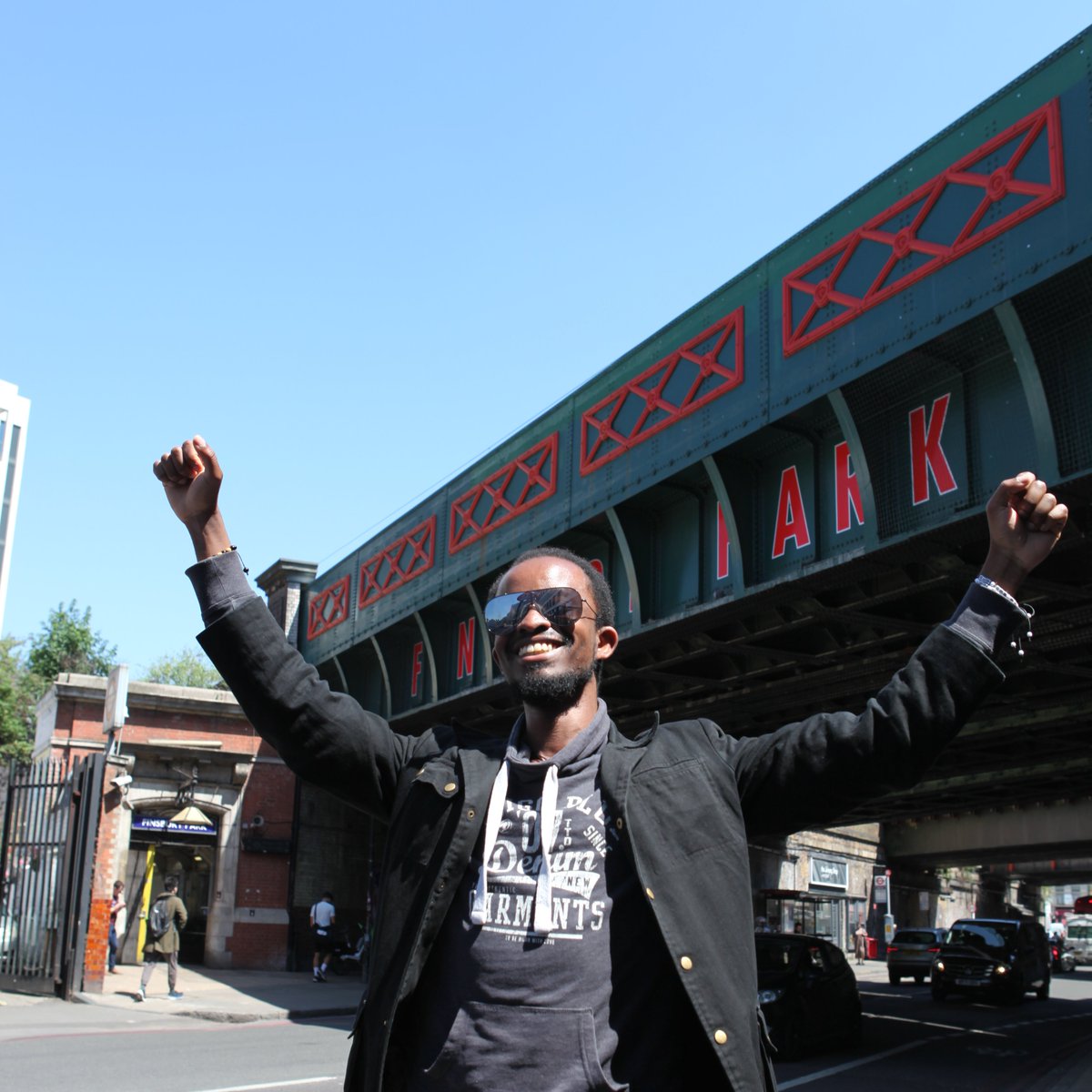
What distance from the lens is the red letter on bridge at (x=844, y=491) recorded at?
11211 mm

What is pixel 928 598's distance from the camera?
12.7 metres

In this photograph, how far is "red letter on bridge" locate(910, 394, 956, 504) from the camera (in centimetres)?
1024

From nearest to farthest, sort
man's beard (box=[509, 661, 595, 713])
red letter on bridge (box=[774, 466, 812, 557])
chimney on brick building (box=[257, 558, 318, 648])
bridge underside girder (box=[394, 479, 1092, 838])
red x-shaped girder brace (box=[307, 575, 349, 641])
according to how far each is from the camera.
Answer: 1. man's beard (box=[509, 661, 595, 713])
2. bridge underside girder (box=[394, 479, 1092, 838])
3. red letter on bridge (box=[774, 466, 812, 557])
4. red x-shaped girder brace (box=[307, 575, 349, 641])
5. chimney on brick building (box=[257, 558, 318, 648])

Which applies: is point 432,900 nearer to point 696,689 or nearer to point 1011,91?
point 1011,91

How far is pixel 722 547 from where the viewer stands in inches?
502

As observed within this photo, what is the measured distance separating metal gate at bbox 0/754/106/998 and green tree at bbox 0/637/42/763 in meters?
25.4

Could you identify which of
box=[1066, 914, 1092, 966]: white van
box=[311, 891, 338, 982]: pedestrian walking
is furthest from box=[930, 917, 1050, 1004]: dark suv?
box=[1066, 914, 1092, 966]: white van

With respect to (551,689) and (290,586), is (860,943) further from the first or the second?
(551,689)

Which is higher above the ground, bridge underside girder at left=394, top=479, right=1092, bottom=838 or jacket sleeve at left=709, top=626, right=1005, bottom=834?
bridge underside girder at left=394, top=479, right=1092, bottom=838

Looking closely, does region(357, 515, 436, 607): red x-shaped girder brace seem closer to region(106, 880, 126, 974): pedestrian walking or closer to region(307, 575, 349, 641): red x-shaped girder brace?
region(307, 575, 349, 641): red x-shaped girder brace

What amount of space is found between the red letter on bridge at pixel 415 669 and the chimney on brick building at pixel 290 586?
498 cm

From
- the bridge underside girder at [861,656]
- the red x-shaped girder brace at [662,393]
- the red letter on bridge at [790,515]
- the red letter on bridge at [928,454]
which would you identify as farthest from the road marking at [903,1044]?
the red x-shaped girder brace at [662,393]

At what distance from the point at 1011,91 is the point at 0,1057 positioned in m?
12.3

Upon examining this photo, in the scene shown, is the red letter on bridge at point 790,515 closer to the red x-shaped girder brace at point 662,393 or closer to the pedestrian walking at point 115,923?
the red x-shaped girder brace at point 662,393
